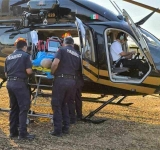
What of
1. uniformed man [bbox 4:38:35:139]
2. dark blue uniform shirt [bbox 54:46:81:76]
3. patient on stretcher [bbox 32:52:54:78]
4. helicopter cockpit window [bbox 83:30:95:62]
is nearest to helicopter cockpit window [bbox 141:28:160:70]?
helicopter cockpit window [bbox 83:30:95:62]

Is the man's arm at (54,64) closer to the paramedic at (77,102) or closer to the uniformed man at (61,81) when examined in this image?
the uniformed man at (61,81)

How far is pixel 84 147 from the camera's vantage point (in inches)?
241

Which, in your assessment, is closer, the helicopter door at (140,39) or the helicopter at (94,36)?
the helicopter door at (140,39)

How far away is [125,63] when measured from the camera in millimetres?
8266

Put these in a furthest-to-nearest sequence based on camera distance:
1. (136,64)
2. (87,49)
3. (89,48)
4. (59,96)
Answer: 1. (136,64)
2. (89,48)
3. (87,49)
4. (59,96)

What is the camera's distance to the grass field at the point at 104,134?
617 centimetres

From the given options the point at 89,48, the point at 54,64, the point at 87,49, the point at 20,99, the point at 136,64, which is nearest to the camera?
the point at 20,99

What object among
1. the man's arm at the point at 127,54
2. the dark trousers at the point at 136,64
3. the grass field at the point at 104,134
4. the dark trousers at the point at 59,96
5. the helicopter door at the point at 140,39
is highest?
the helicopter door at the point at 140,39

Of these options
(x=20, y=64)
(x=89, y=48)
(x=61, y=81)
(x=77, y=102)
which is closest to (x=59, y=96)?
(x=61, y=81)

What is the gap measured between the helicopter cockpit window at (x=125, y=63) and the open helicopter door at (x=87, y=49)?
0.36 metres

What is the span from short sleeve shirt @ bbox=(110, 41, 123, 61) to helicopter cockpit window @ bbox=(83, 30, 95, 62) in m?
0.54

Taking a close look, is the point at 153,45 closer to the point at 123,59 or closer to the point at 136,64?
the point at 136,64

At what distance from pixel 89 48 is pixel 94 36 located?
37 centimetres

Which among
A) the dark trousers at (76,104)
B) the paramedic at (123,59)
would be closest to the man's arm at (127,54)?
the paramedic at (123,59)
